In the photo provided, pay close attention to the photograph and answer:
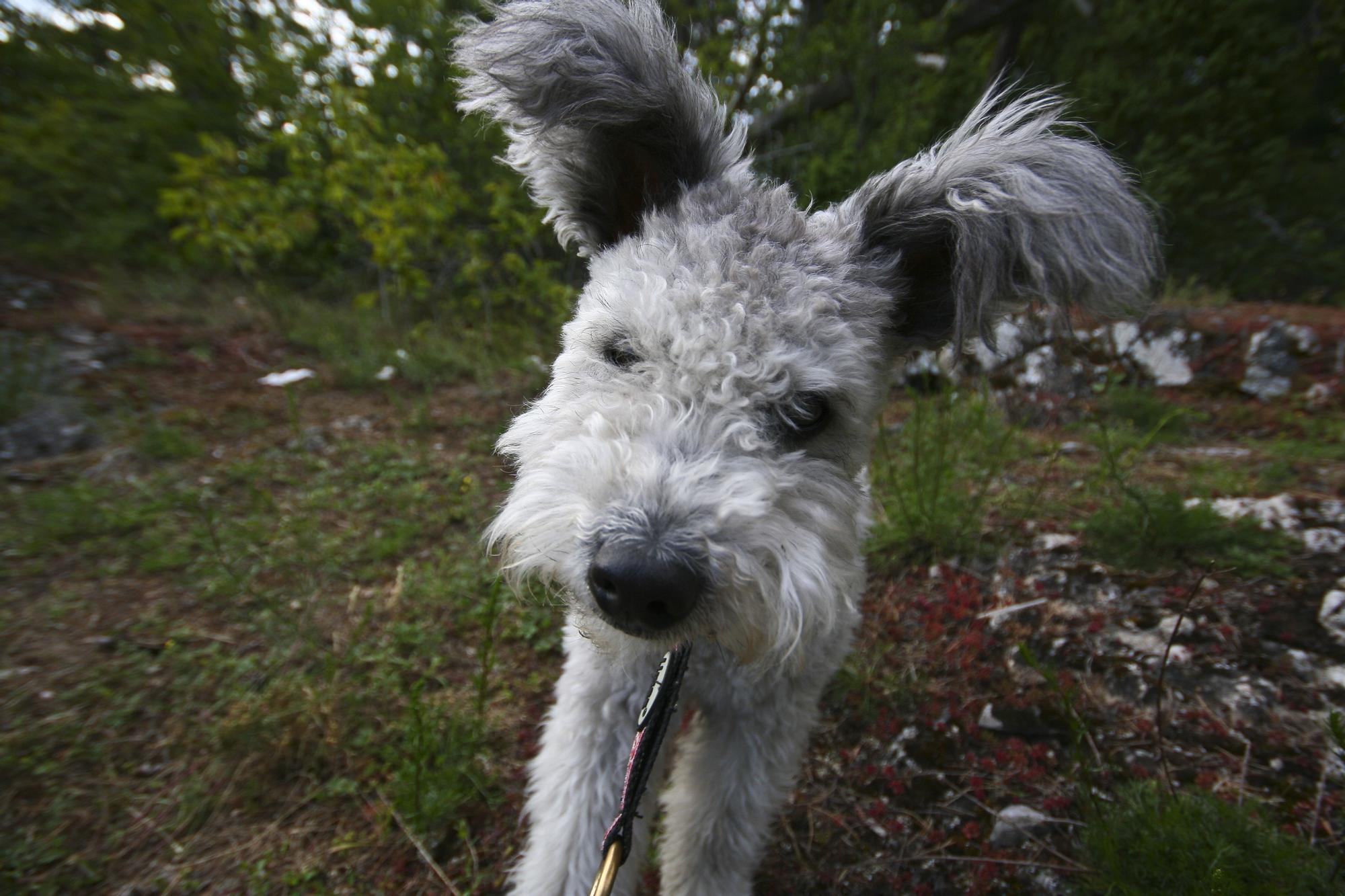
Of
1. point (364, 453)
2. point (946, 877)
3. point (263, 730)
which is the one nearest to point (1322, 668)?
point (946, 877)

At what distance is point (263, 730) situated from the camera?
7.98 ft

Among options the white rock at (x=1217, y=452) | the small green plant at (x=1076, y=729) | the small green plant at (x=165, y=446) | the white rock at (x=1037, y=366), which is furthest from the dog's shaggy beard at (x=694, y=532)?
the white rock at (x=1037, y=366)

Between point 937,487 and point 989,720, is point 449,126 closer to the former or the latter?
point 937,487

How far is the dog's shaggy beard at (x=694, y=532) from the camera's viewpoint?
1.31m

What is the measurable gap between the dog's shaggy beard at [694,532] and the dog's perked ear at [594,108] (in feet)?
3.47

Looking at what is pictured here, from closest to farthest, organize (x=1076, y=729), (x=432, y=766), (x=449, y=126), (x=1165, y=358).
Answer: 1. (x=1076, y=729)
2. (x=432, y=766)
3. (x=1165, y=358)
4. (x=449, y=126)

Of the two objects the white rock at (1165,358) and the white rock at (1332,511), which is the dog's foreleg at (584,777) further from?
the white rock at (1165,358)

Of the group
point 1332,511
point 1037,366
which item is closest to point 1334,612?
point 1332,511

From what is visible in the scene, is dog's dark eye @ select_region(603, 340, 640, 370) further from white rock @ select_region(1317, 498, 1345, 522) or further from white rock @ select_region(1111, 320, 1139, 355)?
white rock @ select_region(1111, 320, 1139, 355)

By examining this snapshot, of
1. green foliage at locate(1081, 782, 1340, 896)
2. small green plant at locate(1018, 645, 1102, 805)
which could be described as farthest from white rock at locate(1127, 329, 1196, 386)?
green foliage at locate(1081, 782, 1340, 896)

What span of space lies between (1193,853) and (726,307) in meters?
1.98

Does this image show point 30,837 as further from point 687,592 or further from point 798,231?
point 798,231

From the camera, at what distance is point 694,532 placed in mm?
1295

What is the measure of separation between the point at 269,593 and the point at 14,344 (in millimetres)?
5133
